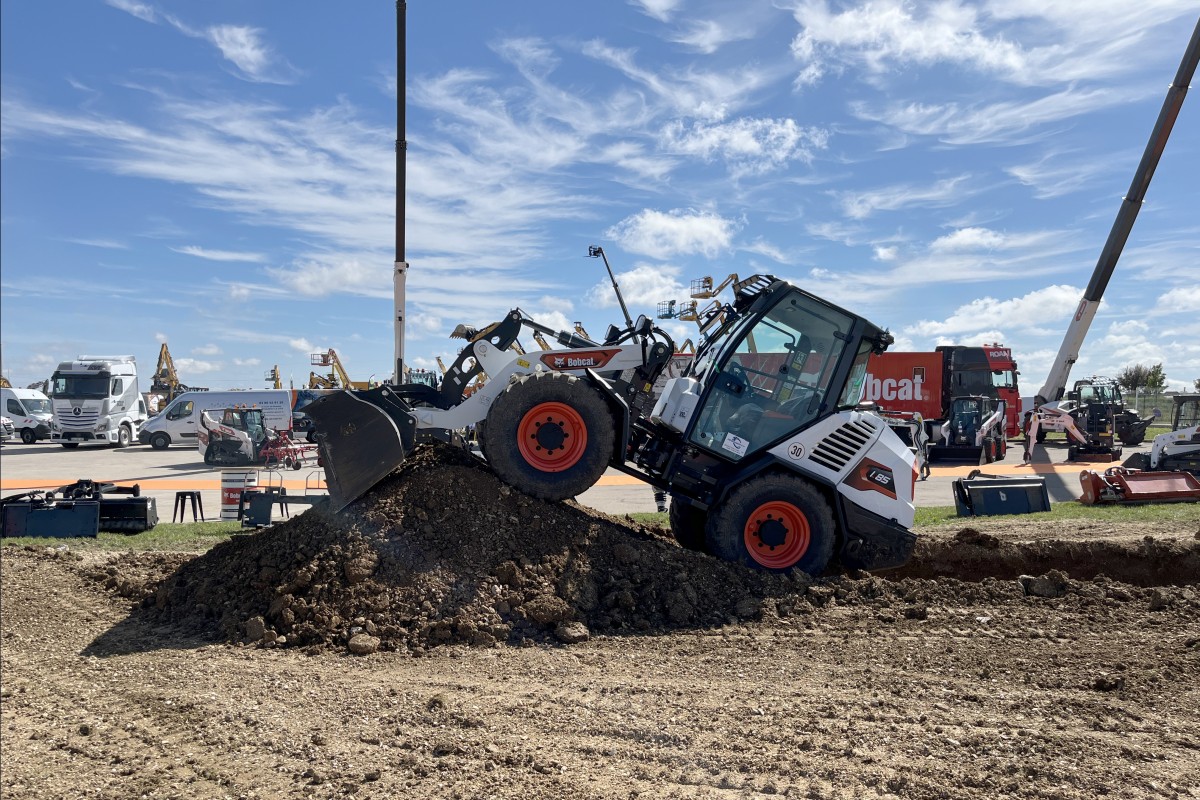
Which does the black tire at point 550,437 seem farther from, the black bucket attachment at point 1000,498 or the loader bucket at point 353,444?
the black bucket attachment at point 1000,498

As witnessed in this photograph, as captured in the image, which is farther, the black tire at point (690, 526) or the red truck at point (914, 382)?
the red truck at point (914, 382)

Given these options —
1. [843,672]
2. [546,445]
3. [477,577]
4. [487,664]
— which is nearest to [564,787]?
[487,664]

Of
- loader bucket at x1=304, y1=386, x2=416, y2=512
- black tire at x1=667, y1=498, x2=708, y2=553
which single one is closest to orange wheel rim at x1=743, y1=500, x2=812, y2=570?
black tire at x1=667, y1=498, x2=708, y2=553

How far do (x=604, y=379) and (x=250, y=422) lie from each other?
21392 mm

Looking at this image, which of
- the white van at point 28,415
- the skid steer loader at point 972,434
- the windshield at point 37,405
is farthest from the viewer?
the windshield at point 37,405

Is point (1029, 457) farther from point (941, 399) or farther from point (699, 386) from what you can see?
point (699, 386)

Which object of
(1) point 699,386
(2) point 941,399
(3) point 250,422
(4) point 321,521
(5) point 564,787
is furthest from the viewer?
(2) point 941,399

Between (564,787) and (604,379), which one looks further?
(604,379)

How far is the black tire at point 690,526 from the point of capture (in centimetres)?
888

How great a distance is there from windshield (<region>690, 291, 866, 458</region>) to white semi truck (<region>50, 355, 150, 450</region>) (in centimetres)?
3234

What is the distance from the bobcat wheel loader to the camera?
26.4 feet

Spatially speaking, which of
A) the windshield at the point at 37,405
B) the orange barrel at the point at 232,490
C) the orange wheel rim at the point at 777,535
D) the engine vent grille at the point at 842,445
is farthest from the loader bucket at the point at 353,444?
the windshield at the point at 37,405

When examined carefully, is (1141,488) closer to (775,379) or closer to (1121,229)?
(775,379)

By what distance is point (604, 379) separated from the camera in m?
8.70
